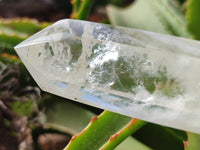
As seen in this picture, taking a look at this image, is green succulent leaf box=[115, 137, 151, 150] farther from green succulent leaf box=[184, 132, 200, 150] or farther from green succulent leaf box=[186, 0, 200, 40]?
green succulent leaf box=[186, 0, 200, 40]

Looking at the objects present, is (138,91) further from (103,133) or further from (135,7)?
(135,7)

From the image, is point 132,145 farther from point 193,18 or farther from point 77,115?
point 193,18

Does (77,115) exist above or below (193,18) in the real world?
below

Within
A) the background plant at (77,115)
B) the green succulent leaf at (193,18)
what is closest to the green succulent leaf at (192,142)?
the background plant at (77,115)

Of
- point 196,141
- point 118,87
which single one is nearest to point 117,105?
point 118,87

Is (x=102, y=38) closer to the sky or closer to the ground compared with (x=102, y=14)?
closer to the sky

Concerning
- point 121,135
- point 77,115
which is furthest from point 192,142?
point 77,115
